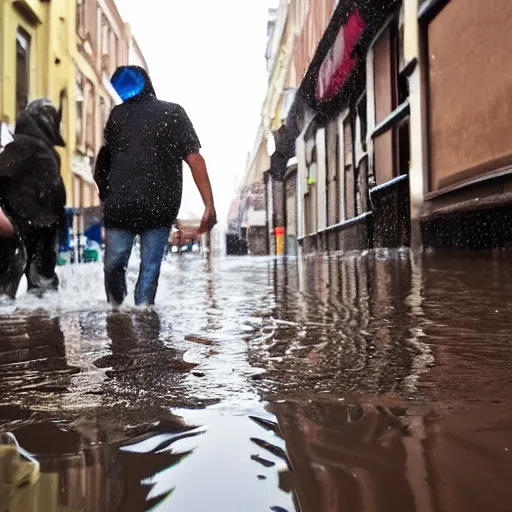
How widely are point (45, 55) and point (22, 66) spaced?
0.77 metres

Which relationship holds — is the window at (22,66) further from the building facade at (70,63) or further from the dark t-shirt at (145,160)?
the dark t-shirt at (145,160)

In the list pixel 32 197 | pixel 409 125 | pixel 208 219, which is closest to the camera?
pixel 208 219

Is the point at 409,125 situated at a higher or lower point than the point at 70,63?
lower

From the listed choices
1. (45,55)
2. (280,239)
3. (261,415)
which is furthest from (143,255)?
(280,239)

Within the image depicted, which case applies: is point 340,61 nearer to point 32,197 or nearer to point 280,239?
point 32,197

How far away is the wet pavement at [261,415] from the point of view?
64 cm

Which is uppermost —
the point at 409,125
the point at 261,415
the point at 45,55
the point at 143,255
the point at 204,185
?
the point at 45,55

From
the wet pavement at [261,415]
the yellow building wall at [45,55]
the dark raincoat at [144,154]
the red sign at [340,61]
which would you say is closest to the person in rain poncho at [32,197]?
the dark raincoat at [144,154]

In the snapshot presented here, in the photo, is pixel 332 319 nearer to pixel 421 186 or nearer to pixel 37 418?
pixel 37 418

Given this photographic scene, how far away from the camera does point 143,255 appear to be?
2752 millimetres

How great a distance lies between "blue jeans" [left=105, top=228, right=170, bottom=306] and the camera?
2725 mm

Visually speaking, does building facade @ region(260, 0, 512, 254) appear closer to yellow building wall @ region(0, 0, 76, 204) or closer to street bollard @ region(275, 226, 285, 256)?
street bollard @ region(275, 226, 285, 256)

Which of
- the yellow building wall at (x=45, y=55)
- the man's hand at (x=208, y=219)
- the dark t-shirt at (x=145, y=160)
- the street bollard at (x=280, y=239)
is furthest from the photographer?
the street bollard at (x=280, y=239)

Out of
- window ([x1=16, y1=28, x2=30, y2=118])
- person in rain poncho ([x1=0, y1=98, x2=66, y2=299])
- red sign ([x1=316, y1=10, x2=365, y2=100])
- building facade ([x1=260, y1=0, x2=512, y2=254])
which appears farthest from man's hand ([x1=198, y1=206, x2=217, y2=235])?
window ([x1=16, y1=28, x2=30, y2=118])
